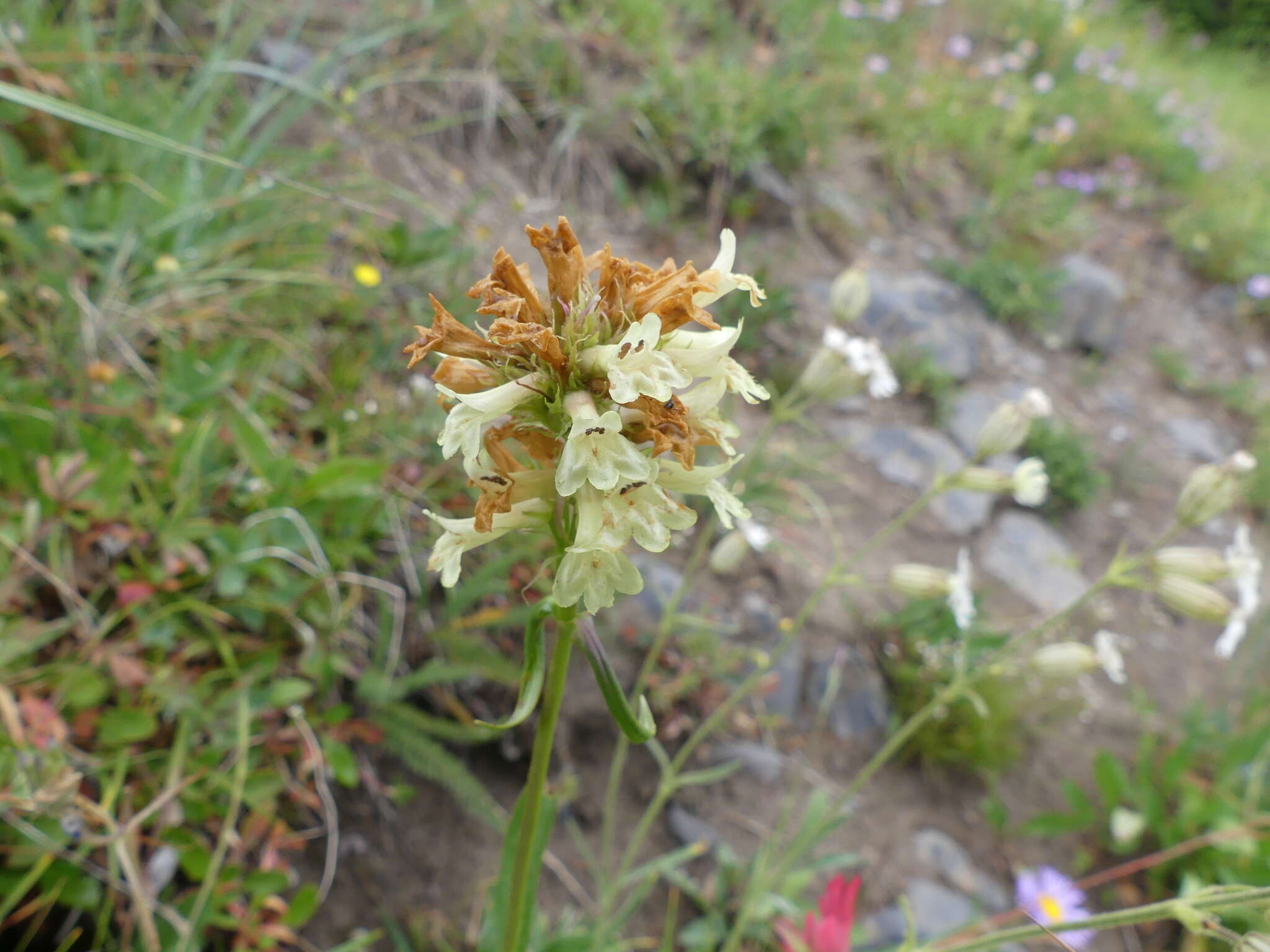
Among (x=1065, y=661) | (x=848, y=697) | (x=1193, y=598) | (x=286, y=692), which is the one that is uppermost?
(x=1193, y=598)

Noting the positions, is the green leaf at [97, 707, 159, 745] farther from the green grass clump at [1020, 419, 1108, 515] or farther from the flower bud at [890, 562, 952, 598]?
the green grass clump at [1020, 419, 1108, 515]

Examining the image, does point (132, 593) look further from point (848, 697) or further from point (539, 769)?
point (848, 697)

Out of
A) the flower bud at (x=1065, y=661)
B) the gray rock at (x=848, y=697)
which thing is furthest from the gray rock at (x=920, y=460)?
the flower bud at (x=1065, y=661)

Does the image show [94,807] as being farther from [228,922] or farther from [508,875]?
[508,875]

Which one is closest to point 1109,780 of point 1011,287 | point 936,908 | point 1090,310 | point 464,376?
point 936,908

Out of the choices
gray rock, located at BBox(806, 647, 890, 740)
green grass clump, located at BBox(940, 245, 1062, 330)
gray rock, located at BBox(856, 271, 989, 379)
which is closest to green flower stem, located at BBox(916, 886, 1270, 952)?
gray rock, located at BBox(806, 647, 890, 740)

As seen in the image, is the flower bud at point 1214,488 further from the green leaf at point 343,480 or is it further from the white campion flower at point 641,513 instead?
the green leaf at point 343,480

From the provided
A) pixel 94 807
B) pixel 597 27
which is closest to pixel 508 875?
pixel 94 807
